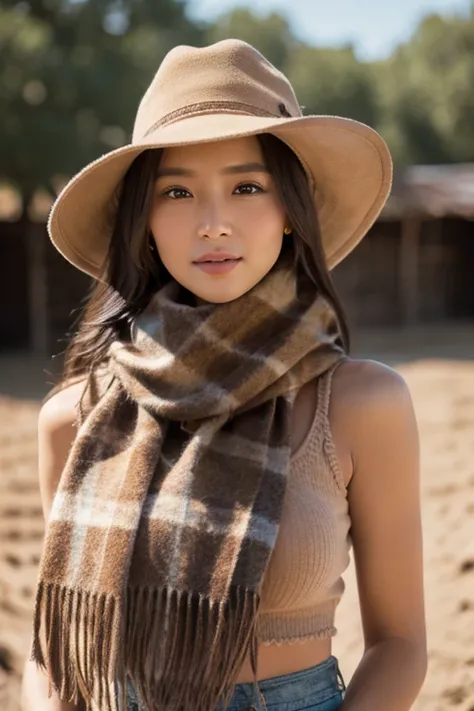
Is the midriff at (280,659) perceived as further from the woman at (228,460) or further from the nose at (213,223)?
the nose at (213,223)

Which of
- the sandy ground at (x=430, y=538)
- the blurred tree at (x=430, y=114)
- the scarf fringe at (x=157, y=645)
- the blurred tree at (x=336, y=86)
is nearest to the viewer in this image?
the scarf fringe at (x=157, y=645)

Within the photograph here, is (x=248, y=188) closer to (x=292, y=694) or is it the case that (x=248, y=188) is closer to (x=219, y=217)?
(x=219, y=217)

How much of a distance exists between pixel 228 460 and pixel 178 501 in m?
0.10

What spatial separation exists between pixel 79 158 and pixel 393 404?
36.7 ft

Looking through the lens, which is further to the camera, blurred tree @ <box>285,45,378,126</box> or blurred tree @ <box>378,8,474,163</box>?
blurred tree @ <box>285,45,378,126</box>

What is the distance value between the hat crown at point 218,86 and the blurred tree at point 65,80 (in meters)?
10.8

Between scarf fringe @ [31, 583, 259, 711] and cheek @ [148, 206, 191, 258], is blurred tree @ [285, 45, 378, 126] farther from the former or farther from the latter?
scarf fringe @ [31, 583, 259, 711]

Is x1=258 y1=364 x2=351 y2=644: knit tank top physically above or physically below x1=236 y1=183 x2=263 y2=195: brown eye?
below

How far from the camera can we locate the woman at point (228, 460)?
1.34 m

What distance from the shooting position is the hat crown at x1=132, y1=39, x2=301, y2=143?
1.47 meters

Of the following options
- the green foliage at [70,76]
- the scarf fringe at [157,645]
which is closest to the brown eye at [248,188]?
the scarf fringe at [157,645]

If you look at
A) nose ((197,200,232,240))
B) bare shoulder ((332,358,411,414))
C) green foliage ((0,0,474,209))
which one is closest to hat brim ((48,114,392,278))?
nose ((197,200,232,240))

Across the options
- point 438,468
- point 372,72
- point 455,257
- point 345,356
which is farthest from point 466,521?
point 372,72

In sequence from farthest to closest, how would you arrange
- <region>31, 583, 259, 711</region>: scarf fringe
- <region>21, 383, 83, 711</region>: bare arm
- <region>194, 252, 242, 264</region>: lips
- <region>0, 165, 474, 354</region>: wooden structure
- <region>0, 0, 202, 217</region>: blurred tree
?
<region>0, 165, 474, 354</region>: wooden structure → <region>0, 0, 202, 217</region>: blurred tree → <region>21, 383, 83, 711</region>: bare arm → <region>194, 252, 242, 264</region>: lips → <region>31, 583, 259, 711</region>: scarf fringe
